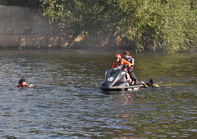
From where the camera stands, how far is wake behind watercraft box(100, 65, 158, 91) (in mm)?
26469

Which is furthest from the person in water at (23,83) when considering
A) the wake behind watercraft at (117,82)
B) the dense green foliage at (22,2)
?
the dense green foliage at (22,2)

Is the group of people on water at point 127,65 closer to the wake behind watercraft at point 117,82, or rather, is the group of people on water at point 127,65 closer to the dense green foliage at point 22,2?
the wake behind watercraft at point 117,82

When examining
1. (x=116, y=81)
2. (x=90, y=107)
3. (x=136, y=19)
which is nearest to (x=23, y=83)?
(x=116, y=81)

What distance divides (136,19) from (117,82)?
2557 cm

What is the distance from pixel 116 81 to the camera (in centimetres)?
2688

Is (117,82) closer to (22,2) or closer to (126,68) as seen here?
(126,68)

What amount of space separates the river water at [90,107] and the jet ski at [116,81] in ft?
1.45

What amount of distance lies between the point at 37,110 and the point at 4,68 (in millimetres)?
17321

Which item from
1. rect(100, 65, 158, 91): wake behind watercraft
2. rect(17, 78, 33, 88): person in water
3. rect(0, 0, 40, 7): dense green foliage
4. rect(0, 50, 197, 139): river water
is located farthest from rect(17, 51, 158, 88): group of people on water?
rect(0, 0, 40, 7): dense green foliage

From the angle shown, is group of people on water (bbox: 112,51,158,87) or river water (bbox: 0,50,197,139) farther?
group of people on water (bbox: 112,51,158,87)

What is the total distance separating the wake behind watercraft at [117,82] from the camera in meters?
26.5

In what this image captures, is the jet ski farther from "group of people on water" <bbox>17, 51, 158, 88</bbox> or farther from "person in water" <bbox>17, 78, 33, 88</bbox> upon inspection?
"person in water" <bbox>17, 78, 33, 88</bbox>

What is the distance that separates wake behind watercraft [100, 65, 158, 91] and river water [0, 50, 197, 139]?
0.44 m

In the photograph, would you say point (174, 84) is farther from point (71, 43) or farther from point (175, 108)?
point (71, 43)
